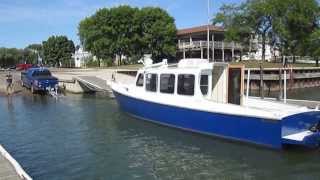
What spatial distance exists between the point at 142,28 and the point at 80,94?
38.0 metres

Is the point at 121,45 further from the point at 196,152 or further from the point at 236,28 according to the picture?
the point at 196,152

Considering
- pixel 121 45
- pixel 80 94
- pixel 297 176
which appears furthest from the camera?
pixel 121 45

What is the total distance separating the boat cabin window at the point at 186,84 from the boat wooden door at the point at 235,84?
1562 millimetres

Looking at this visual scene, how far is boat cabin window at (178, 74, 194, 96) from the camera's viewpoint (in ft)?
67.6

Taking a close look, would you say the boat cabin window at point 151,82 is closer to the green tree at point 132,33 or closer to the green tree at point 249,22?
the green tree at point 249,22

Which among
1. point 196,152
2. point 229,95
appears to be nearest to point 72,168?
point 196,152

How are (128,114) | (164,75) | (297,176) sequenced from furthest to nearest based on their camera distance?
(128,114) → (164,75) → (297,176)

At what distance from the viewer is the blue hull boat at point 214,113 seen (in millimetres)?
16266

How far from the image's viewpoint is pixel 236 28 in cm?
6706

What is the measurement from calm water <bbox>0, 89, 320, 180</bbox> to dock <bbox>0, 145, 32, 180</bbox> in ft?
4.50

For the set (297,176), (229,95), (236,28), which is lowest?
(297,176)

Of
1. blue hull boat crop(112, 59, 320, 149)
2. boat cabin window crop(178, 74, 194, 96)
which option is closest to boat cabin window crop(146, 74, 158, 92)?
blue hull boat crop(112, 59, 320, 149)

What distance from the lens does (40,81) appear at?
39375 millimetres

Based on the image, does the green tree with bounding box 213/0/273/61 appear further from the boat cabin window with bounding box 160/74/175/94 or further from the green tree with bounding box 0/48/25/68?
the green tree with bounding box 0/48/25/68
